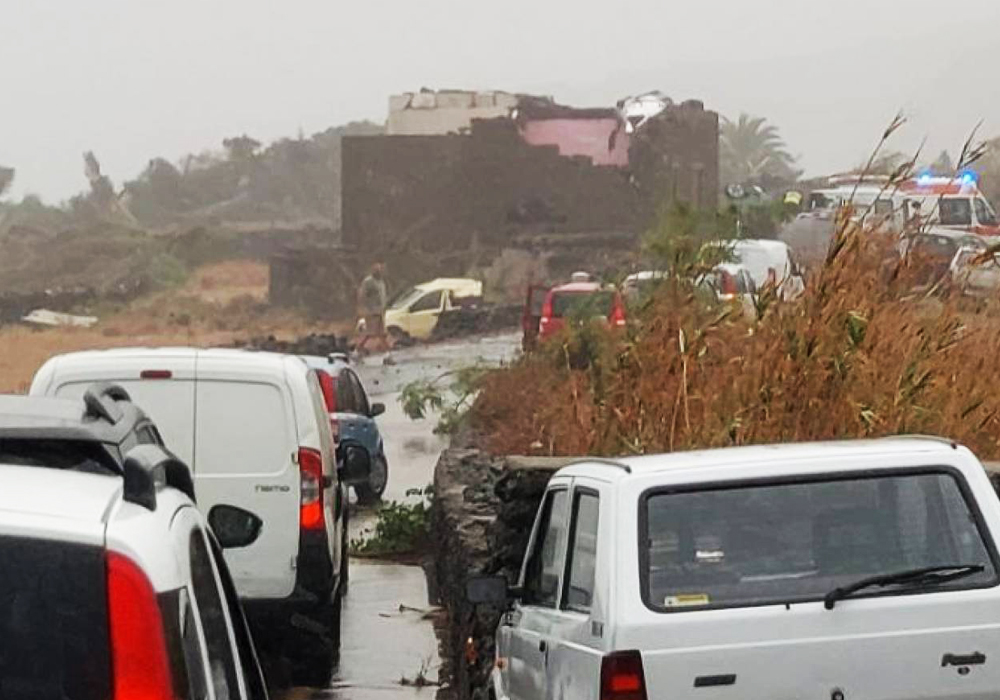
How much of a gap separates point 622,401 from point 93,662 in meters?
9.63

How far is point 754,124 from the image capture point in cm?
8550

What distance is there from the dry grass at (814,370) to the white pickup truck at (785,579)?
422 centimetres

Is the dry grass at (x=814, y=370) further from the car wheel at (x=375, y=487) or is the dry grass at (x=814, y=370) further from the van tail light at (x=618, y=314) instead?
the car wheel at (x=375, y=487)

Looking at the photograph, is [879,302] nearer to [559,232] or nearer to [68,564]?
[68,564]

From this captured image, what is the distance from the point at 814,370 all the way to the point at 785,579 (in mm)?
5024

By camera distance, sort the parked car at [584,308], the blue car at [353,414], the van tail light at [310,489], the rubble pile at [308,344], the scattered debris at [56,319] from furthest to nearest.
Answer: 1. the scattered debris at [56,319]
2. the rubble pile at [308,344]
3. the blue car at [353,414]
4. the parked car at [584,308]
5. the van tail light at [310,489]

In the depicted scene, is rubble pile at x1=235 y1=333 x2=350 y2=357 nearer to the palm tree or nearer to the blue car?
the blue car

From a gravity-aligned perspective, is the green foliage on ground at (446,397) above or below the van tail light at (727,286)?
below

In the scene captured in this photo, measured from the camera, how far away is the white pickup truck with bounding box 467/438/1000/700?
6477 mm

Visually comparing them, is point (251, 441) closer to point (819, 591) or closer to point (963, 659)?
point (819, 591)

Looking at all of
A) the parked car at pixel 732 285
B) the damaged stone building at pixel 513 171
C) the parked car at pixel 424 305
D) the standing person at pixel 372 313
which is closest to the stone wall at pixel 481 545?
the parked car at pixel 732 285

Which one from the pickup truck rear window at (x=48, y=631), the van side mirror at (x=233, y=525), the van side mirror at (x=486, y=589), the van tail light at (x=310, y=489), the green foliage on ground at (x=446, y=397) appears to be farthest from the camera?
the green foliage on ground at (x=446, y=397)

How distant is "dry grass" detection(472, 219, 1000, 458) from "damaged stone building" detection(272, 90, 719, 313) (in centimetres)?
4244

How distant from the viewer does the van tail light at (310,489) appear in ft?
40.3
